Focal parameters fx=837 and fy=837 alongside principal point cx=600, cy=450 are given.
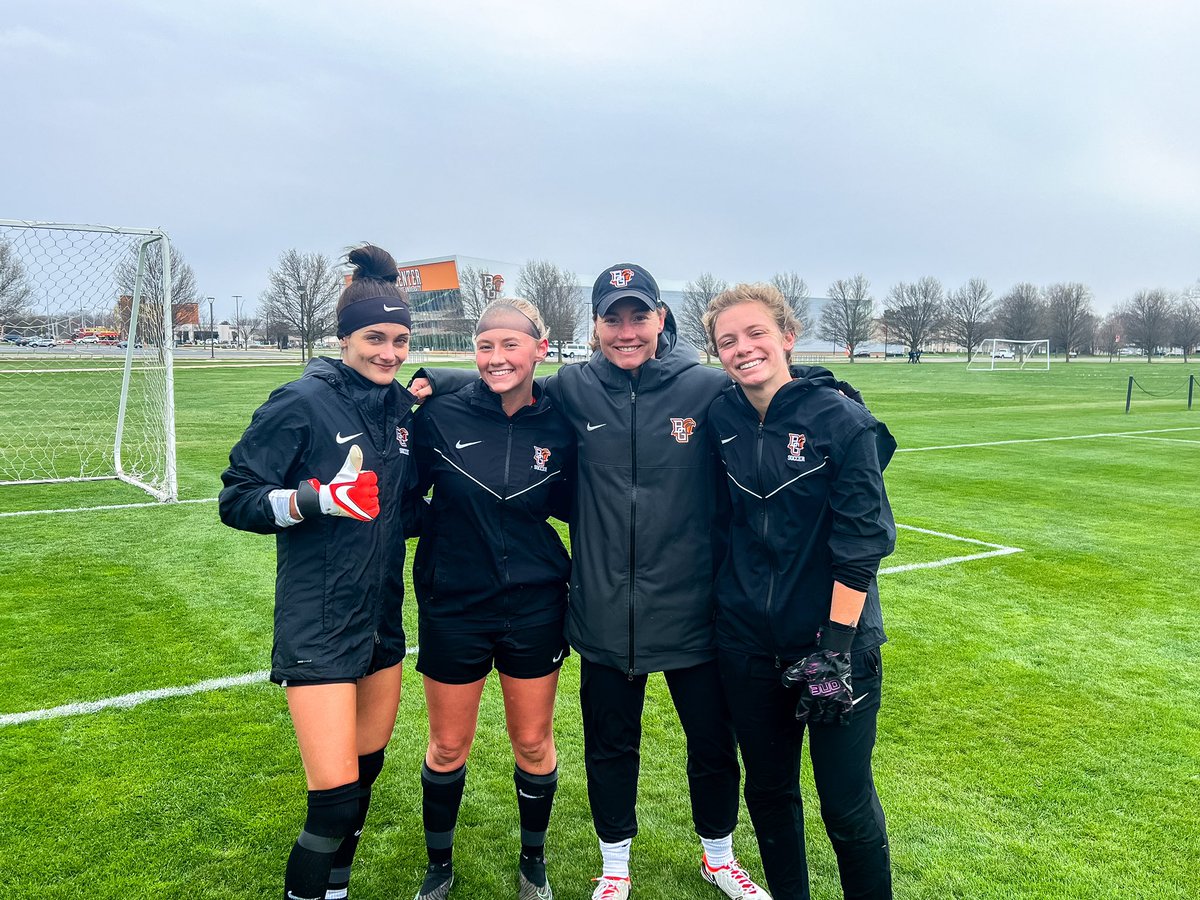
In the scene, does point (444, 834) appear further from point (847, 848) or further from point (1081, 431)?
point (1081, 431)

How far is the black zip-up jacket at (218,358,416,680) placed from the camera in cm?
251

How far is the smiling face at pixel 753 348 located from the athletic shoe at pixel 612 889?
1824mm

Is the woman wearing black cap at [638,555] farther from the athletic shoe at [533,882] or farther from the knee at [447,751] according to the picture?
the knee at [447,751]

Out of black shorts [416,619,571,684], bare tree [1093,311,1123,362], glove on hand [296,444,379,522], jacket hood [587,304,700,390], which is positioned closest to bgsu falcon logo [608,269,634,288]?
jacket hood [587,304,700,390]

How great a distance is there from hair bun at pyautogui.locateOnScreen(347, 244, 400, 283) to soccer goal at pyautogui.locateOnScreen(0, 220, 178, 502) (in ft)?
25.9

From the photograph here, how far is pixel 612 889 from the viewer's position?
3.01 metres

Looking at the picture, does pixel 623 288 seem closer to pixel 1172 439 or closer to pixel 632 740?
pixel 632 740

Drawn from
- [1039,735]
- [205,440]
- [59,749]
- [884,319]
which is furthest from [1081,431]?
[884,319]

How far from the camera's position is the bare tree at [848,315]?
80875 millimetres

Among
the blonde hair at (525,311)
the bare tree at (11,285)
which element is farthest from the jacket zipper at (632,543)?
the bare tree at (11,285)

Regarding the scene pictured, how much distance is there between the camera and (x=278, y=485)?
255 cm

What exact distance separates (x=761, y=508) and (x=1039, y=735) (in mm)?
2782

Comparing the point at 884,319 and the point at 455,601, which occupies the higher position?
the point at 884,319

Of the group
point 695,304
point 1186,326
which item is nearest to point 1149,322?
point 1186,326
